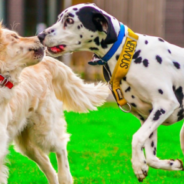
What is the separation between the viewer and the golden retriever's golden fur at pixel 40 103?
5.04m

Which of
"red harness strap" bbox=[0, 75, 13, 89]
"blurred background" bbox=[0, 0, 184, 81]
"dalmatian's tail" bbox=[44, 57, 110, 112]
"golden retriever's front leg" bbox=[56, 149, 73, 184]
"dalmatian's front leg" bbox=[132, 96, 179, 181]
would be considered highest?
"red harness strap" bbox=[0, 75, 13, 89]

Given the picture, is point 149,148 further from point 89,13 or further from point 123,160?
point 123,160

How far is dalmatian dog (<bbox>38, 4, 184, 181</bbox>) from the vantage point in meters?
4.95

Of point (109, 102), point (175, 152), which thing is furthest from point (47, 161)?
point (109, 102)

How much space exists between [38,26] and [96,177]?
11118 millimetres

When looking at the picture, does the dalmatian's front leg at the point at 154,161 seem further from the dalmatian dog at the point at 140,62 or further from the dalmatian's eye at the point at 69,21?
the dalmatian's eye at the point at 69,21

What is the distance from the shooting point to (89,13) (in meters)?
5.06

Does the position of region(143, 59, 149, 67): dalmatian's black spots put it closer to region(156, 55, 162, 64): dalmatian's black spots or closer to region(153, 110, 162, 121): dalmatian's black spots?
region(156, 55, 162, 64): dalmatian's black spots

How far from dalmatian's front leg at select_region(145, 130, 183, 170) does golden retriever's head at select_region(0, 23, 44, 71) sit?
1370 mm

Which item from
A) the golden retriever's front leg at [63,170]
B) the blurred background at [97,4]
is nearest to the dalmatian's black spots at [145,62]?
the golden retriever's front leg at [63,170]

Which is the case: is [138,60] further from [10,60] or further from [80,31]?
[10,60]

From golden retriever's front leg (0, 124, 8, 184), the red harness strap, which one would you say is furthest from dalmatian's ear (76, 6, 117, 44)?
golden retriever's front leg (0, 124, 8, 184)

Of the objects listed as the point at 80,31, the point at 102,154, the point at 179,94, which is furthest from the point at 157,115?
the point at 102,154

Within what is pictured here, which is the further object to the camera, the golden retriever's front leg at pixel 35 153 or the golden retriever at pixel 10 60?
the golden retriever's front leg at pixel 35 153
